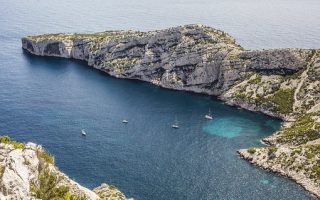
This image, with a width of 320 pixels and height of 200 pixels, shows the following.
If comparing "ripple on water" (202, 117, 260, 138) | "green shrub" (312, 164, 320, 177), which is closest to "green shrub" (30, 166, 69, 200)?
"green shrub" (312, 164, 320, 177)

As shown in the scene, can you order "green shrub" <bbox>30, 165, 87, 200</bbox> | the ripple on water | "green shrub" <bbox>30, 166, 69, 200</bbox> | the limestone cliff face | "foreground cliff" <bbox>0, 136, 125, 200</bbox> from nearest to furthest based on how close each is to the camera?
the limestone cliff face → "foreground cliff" <bbox>0, 136, 125, 200</bbox> → "green shrub" <bbox>30, 166, 69, 200</bbox> → "green shrub" <bbox>30, 165, 87, 200</bbox> → the ripple on water

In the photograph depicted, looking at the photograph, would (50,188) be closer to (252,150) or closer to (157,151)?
(157,151)

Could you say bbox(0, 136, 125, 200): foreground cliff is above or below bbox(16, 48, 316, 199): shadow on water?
above

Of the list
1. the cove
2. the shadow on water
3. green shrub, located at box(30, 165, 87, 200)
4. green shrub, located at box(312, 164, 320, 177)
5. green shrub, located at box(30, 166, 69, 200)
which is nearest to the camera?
green shrub, located at box(30, 166, 69, 200)

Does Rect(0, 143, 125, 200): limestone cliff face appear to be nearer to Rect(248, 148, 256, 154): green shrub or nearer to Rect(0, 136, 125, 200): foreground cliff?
Rect(0, 136, 125, 200): foreground cliff

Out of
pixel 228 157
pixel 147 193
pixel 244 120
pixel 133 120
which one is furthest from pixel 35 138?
pixel 244 120

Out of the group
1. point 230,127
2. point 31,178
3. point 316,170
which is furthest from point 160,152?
point 31,178

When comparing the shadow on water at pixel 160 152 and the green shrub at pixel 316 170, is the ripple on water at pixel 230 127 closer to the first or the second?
the shadow on water at pixel 160 152

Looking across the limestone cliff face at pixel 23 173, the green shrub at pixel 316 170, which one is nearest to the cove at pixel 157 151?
the green shrub at pixel 316 170

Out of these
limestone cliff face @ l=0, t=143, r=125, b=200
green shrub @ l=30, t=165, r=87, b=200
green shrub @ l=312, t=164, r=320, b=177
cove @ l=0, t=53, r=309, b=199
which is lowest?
cove @ l=0, t=53, r=309, b=199
